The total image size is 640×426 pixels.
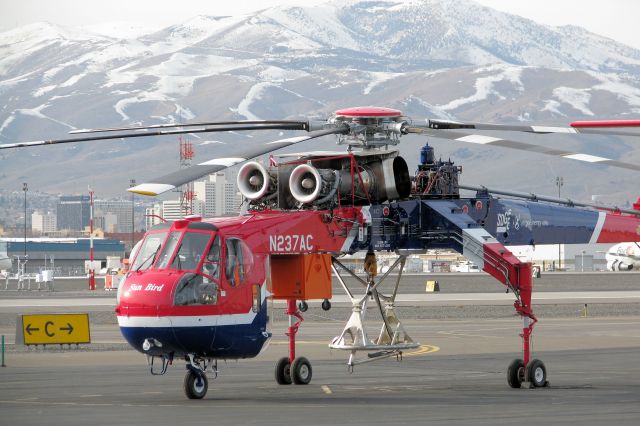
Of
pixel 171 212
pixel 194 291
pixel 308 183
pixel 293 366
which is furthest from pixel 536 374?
pixel 171 212

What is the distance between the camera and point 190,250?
2517cm

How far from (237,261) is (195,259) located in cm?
104

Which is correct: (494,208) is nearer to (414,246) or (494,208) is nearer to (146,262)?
(414,246)

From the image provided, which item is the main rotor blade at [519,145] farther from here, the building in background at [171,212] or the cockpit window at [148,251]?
the cockpit window at [148,251]

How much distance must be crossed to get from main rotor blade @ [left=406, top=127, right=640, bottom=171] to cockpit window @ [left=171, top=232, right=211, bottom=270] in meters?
4.97

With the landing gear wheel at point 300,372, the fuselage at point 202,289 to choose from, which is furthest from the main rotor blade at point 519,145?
the landing gear wheel at point 300,372

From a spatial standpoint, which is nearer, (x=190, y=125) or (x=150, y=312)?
(x=190, y=125)

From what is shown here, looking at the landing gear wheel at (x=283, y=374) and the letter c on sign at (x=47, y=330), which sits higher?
the landing gear wheel at (x=283, y=374)

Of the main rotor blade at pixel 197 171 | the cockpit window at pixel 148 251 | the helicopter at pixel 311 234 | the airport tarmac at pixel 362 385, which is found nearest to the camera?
the main rotor blade at pixel 197 171

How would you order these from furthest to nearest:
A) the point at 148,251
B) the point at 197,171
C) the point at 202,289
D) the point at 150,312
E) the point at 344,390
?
the point at 344,390
the point at 148,251
the point at 202,289
the point at 150,312
the point at 197,171

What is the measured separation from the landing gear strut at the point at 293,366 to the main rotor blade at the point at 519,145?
15.9 feet

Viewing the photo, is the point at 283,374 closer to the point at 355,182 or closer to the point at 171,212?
the point at 355,182

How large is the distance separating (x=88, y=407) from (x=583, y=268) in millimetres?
156305

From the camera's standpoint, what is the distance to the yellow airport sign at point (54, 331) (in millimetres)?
41594
